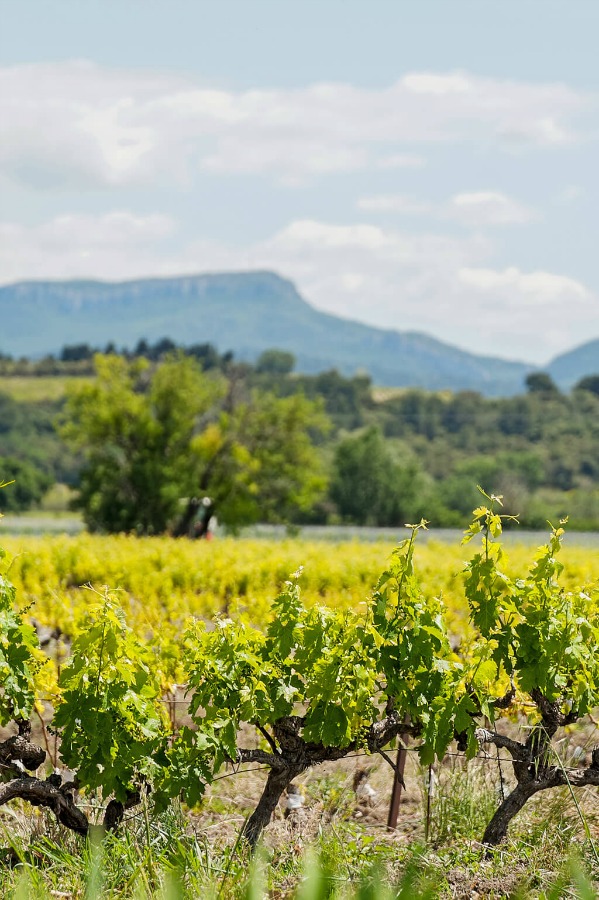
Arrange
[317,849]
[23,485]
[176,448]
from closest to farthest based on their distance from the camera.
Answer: [317,849] → [176,448] → [23,485]

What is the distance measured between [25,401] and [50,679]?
10123 cm

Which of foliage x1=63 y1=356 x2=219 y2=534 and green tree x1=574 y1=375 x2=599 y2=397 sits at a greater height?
green tree x1=574 y1=375 x2=599 y2=397

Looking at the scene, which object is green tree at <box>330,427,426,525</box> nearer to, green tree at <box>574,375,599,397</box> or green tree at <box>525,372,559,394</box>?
green tree at <box>574,375,599,397</box>

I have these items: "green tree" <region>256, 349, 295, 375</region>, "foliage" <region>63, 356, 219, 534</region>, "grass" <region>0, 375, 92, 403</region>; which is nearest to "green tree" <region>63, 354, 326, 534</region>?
"foliage" <region>63, 356, 219, 534</region>

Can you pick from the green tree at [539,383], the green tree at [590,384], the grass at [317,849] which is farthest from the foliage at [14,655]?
the green tree at [539,383]

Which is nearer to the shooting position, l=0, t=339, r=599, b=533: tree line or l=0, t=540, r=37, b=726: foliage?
l=0, t=540, r=37, b=726: foliage

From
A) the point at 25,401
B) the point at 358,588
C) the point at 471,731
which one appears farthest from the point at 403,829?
the point at 25,401

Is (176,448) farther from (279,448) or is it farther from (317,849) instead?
(317,849)

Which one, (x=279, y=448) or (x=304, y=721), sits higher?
(x=279, y=448)

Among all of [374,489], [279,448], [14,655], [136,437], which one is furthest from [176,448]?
[374,489]

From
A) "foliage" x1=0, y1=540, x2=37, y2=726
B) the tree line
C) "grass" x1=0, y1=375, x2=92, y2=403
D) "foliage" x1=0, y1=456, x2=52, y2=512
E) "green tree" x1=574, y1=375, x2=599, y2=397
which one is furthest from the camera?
"green tree" x1=574, y1=375, x2=599, y2=397

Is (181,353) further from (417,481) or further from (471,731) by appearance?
(417,481)

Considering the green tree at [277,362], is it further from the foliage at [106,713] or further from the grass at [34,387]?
the foliage at [106,713]

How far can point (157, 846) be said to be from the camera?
341cm
